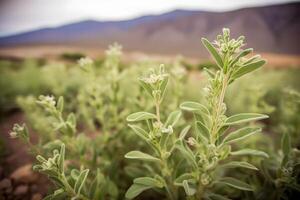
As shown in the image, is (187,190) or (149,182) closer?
(187,190)

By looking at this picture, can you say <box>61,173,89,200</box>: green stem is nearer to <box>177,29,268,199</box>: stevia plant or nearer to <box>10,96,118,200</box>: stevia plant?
<box>10,96,118,200</box>: stevia plant

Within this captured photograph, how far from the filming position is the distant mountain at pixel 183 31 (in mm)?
2660

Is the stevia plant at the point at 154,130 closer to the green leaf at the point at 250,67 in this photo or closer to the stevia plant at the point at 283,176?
the green leaf at the point at 250,67

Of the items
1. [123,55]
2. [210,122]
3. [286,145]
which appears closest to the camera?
[210,122]

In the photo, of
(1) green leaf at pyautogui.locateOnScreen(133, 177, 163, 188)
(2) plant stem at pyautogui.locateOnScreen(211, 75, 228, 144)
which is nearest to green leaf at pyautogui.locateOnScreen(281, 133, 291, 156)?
A: (2) plant stem at pyautogui.locateOnScreen(211, 75, 228, 144)

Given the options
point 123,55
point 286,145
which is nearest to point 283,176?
point 286,145

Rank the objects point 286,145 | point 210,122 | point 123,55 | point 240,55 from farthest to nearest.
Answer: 1. point 123,55
2. point 286,145
3. point 210,122
4. point 240,55

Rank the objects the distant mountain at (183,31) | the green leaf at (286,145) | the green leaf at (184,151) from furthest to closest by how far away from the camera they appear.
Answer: the distant mountain at (183,31), the green leaf at (286,145), the green leaf at (184,151)

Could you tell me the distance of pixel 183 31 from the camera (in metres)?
3.18

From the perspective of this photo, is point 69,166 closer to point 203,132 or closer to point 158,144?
point 158,144

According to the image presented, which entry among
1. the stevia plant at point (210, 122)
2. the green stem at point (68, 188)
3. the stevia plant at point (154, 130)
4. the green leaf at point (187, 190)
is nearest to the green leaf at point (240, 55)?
the stevia plant at point (210, 122)

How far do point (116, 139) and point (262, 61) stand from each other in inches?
30.2

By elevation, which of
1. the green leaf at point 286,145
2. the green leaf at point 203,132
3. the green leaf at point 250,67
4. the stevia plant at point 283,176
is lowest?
the stevia plant at point 283,176

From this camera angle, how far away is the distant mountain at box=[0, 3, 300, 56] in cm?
266
